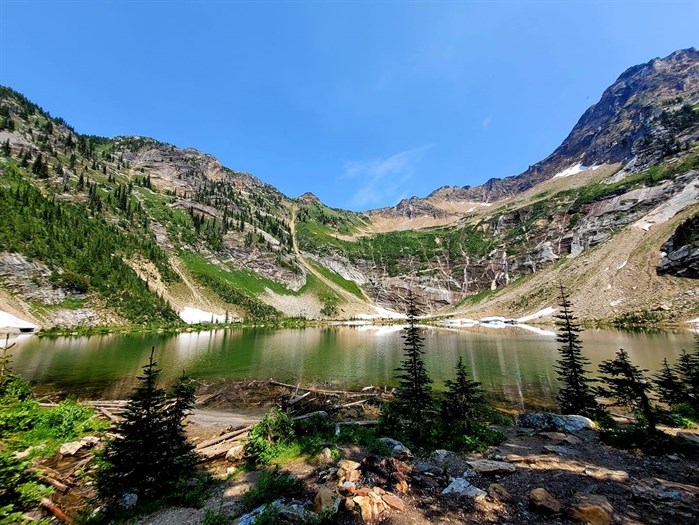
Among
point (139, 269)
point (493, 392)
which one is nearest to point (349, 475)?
point (493, 392)

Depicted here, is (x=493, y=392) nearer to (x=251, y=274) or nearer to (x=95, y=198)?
(x=251, y=274)

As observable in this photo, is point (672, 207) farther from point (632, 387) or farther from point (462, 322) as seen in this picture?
point (632, 387)

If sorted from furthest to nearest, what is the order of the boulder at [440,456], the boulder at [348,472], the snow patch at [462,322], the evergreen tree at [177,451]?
1. the snow patch at [462,322]
2. the boulder at [440,456]
3. the evergreen tree at [177,451]
4. the boulder at [348,472]

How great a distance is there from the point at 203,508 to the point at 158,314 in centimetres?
9344

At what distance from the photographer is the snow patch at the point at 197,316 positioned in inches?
3745

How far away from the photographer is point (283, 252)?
535ft

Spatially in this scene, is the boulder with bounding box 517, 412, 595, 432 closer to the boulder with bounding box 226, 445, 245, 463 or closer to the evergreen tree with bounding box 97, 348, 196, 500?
the boulder with bounding box 226, 445, 245, 463

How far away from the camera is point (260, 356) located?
4259cm

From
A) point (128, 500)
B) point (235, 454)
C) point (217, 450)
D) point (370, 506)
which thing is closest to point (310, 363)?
point (217, 450)

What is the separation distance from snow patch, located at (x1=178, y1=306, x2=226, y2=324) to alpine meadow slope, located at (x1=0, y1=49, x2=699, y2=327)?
62 cm

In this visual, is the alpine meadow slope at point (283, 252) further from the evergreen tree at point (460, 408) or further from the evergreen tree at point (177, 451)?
the evergreen tree at point (177, 451)

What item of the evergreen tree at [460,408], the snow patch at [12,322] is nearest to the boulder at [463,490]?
the evergreen tree at [460,408]

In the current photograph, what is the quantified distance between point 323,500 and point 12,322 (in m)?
82.6

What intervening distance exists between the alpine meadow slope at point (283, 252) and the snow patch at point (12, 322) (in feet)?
9.65
